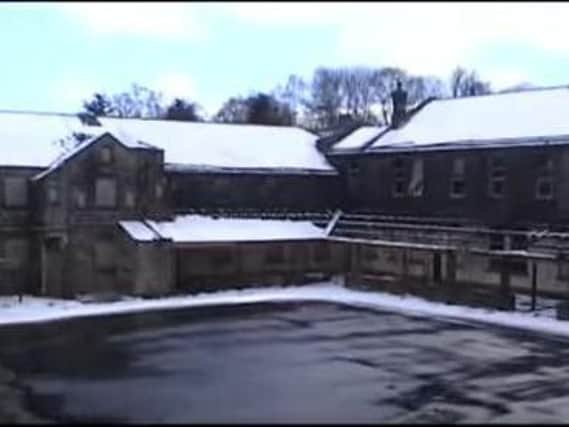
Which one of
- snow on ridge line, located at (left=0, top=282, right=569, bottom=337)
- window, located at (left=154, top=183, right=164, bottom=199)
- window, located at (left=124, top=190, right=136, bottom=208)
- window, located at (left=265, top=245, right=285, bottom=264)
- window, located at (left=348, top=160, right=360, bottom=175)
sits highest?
window, located at (left=348, top=160, right=360, bottom=175)

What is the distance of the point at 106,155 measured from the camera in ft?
140

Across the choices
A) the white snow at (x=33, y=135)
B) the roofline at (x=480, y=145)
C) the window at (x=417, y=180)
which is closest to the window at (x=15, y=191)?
the white snow at (x=33, y=135)

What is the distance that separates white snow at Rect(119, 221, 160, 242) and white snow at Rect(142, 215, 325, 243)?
37cm

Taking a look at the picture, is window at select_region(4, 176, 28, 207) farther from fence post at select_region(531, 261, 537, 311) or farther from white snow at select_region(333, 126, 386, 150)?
fence post at select_region(531, 261, 537, 311)

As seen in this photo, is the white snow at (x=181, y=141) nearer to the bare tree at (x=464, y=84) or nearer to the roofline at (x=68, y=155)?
the roofline at (x=68, y=155)

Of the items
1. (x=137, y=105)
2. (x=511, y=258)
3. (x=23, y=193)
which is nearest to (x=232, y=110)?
(x=137, y=105)

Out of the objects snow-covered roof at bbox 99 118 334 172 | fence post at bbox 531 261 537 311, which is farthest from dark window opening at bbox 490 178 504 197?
snow-covered roof at bbox 99 118 334 172

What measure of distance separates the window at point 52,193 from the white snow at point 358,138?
1670 centimetres

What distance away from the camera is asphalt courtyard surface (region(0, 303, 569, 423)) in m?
20.1

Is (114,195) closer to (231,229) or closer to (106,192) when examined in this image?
(106,192)

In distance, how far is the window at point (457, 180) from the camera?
45.0 m

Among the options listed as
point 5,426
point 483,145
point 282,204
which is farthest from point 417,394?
point 282,204

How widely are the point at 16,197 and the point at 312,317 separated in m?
14.1

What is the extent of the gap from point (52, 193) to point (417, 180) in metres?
17.2
